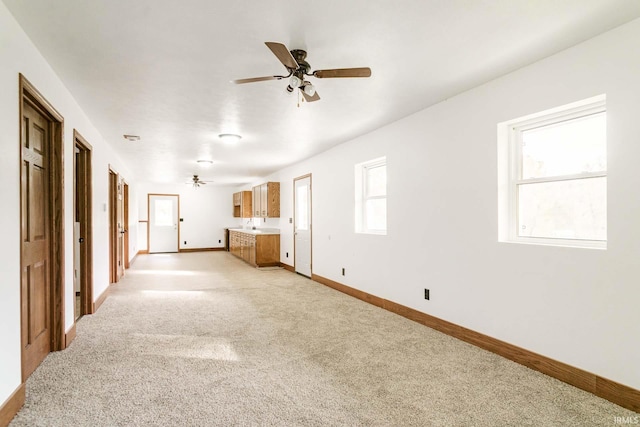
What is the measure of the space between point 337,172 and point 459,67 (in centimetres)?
308

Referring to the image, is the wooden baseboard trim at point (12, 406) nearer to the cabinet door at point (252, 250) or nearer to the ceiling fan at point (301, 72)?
the ceiling fan at point (301, 72)

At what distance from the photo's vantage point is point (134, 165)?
7.49 meters

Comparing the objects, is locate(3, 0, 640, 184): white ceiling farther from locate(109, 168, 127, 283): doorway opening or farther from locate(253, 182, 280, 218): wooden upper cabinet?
locate(253, 182, 280, 218): wooden upper cabinet

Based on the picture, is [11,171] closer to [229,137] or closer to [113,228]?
[229,137]

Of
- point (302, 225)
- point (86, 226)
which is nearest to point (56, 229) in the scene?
point (86, 226)

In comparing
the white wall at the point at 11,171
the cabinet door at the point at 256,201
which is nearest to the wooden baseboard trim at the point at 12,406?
the white wall at the point at 11,171

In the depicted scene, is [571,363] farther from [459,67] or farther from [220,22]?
[220,22]

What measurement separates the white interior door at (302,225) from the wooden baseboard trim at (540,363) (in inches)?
112

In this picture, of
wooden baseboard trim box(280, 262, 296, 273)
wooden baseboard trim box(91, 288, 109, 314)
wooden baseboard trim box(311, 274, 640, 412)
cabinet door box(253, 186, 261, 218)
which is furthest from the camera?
cabinet door box(253, 186, 261, 218)

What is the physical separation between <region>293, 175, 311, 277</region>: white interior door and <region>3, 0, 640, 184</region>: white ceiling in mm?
2997

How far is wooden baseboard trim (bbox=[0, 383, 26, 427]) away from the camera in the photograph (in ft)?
6.12

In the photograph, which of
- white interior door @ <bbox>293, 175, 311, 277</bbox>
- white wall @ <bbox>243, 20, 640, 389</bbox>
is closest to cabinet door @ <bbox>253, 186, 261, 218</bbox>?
white interior door @ <bbox>293, 175, 311, 277</bbox>

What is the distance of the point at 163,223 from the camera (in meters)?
11.5

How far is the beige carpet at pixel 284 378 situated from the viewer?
2.03m
